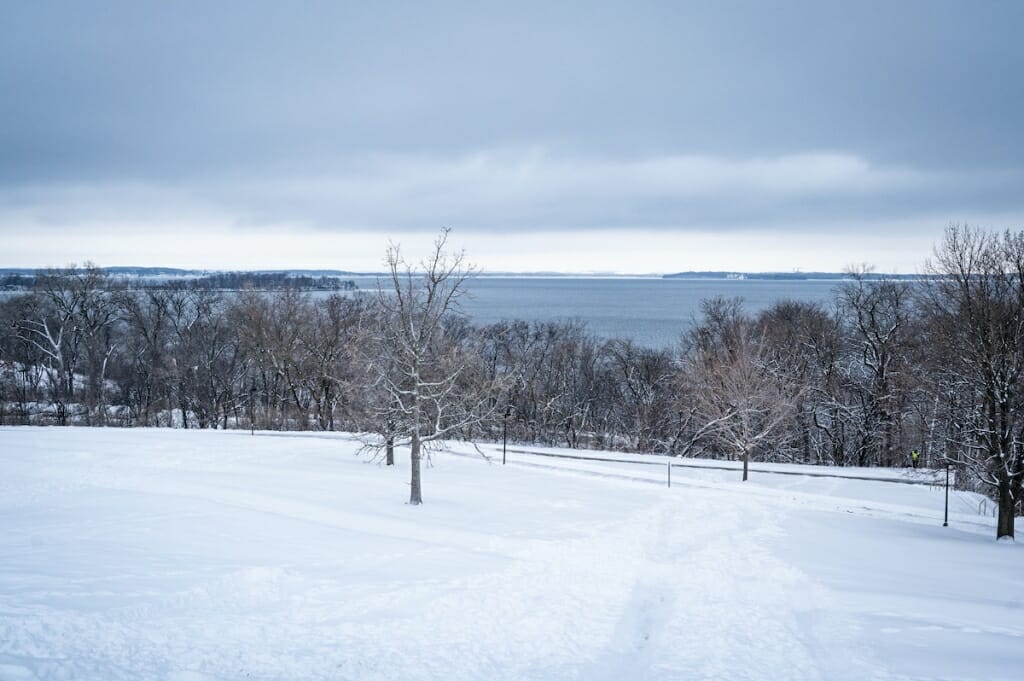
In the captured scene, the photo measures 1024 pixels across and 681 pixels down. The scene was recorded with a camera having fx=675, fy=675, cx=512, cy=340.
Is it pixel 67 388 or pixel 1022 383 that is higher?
pixel 1022 383

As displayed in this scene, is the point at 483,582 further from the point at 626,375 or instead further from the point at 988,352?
the point at 626,375

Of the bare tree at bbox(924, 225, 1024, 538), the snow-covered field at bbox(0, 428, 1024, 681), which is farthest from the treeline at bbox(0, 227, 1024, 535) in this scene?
the snow-covered field at bbox(0, 428, 1024, 681)

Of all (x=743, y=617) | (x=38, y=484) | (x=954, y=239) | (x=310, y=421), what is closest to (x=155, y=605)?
(x=743, y=617)

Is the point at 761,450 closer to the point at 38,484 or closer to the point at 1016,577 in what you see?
the point at 1016,577

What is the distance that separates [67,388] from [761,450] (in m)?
50.9

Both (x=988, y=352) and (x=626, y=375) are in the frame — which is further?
(x=626, y=375)

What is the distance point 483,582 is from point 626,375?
41207 millimetres

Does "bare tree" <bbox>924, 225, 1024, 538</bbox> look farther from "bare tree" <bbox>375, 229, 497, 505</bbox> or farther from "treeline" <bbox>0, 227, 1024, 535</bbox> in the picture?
"bare tree" <bbox>375, 229, 497, 505</bbox>

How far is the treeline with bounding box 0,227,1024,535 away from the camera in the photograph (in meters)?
19.8

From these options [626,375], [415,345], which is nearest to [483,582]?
[415,345]

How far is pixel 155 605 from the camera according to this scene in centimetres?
1114

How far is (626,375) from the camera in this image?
5366 centimetres

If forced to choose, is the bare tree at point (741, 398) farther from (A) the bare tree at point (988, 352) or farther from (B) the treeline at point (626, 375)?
(A) the bare tree at point (988, 352)

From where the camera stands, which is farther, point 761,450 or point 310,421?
point 310,421
